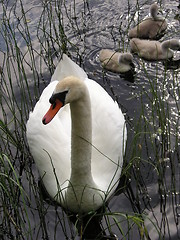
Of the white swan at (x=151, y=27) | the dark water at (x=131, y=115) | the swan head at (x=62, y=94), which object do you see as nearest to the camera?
the swan head at (x=62, y=94)

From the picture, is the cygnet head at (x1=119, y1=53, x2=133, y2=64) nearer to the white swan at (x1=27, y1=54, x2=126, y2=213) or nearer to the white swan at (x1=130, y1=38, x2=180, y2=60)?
the white swan at (x1=130, y1=38, x2=180, y2=60)

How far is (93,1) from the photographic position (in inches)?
299

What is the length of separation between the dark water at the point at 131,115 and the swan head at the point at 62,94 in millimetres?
614

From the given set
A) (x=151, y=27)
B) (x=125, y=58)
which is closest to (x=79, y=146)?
(x=125, y=58)

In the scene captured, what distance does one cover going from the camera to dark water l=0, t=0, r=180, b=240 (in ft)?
13.3

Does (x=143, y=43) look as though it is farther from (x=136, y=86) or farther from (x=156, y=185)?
(x=156, y=185)

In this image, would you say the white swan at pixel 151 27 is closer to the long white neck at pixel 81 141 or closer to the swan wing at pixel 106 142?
the swan wing at pixel 106 142

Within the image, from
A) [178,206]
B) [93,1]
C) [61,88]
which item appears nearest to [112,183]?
[178,206]

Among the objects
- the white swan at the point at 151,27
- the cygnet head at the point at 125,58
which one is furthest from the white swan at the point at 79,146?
the white swan at the point at 151,27

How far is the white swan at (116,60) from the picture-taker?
596 centimetres

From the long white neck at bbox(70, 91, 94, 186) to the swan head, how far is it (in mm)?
118

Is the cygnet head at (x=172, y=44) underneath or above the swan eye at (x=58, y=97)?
underneath

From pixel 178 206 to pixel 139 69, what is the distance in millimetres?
2441

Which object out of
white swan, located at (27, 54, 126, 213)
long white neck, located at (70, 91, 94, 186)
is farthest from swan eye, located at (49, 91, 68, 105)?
long white neck, located at (70, 91, 94, 186)
